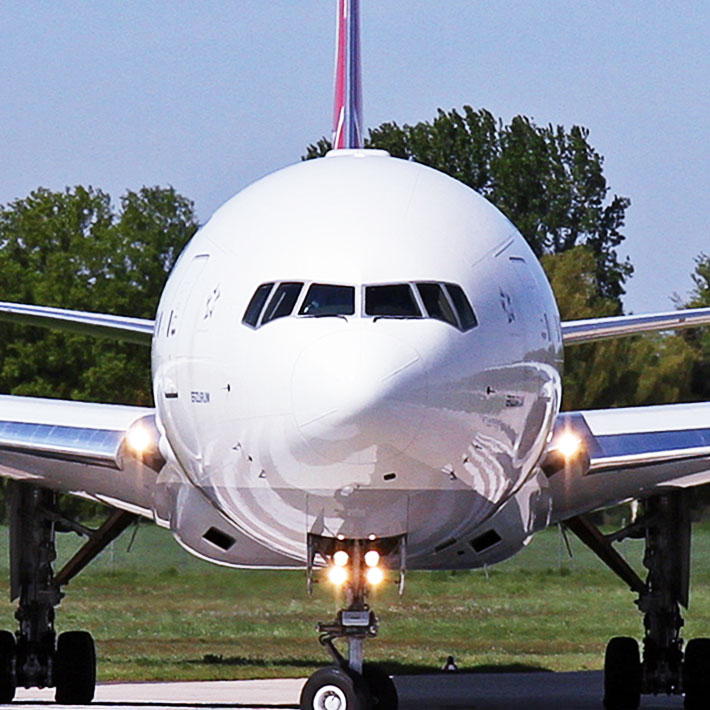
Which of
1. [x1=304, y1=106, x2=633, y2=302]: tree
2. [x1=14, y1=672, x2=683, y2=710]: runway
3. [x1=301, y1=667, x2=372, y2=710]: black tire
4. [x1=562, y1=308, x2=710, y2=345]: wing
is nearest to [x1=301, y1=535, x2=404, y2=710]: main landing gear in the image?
[x1=301, y1=667, x2=372, y2=710]: black tire

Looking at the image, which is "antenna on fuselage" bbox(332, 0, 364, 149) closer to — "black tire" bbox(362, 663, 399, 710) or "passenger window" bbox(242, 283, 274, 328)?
"passenger window" bbox(242, 283, 274, 328)

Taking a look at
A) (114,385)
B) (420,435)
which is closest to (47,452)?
(420,435)

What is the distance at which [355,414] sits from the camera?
38.4 feet

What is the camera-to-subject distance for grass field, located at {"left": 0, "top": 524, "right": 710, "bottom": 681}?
22.9 meters

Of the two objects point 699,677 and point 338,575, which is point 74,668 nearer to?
point 699,677

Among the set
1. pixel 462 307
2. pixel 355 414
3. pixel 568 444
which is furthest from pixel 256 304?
pixel 568 444

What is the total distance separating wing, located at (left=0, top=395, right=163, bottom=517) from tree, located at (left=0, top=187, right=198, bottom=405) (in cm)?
2342

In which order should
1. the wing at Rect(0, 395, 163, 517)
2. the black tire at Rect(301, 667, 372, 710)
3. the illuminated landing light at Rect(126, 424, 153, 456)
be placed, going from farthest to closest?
the wing at Rect(0, 395, 163, 517) < the illuminated landing light at Rect(126, 424, 153, 456) < the black tire at Rect(301, 667, 372, 710)

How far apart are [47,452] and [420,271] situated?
14.4 ft

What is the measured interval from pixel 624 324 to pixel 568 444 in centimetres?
215

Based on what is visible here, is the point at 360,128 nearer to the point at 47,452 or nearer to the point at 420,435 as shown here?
the point at 47,452

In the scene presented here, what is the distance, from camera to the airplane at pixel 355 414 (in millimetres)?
12125

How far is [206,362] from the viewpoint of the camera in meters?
13.1

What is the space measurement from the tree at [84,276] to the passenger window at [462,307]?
2747 centimetres
